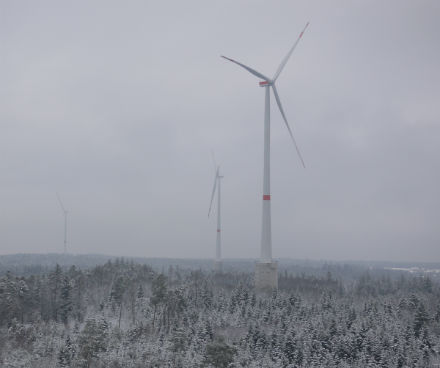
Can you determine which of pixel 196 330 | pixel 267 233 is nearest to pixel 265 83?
pixel 267 233

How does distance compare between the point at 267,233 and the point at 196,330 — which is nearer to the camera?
the point at 196,330

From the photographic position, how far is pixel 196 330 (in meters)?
59.4

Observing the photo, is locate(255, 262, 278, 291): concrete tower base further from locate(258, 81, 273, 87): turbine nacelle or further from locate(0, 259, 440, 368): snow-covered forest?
locate(258, 81, 273, 87): turbine nacelle

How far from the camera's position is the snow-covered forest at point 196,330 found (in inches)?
1921

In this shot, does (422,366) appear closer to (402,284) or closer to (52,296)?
(52,296)

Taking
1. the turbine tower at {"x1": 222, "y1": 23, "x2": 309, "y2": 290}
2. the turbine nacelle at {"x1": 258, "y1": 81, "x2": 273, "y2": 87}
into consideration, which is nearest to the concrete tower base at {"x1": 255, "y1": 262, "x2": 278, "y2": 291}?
the turbine tower at {"x1": 222, "y1": 23, "x2": 309, "y2": 290}

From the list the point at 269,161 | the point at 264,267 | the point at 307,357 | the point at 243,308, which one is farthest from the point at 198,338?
the point at 269,161

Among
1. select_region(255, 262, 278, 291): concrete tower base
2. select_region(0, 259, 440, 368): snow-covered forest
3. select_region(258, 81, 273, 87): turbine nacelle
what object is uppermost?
select_region(258, 81, 273, 87): turbine nacelle

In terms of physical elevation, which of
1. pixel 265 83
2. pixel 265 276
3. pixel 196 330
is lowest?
pixel 196 330

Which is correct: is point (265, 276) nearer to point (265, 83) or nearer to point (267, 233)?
point (267, 233)

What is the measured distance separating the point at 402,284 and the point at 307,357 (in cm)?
10670

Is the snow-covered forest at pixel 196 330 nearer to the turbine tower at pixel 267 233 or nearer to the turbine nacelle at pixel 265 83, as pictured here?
the turbine tower at pixel 267 233

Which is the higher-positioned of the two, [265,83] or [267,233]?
[265,83]

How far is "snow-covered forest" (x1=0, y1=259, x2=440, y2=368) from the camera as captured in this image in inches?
1921
